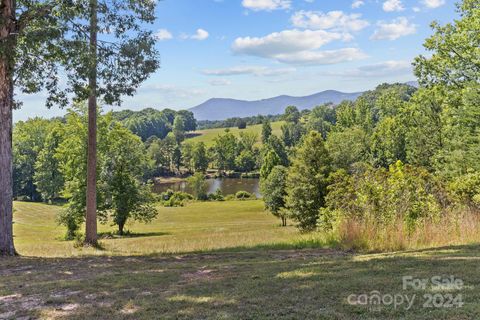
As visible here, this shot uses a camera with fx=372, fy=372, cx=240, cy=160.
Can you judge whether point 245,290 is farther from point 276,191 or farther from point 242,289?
point 276,191

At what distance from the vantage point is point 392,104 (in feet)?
252

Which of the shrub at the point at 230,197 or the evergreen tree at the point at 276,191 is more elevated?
the evergreen tree at the point at 276,191

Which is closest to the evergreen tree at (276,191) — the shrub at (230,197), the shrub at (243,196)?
the shrub at (243,196)

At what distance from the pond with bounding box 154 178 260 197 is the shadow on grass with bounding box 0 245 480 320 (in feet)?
230

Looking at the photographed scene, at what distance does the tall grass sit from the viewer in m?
8.33

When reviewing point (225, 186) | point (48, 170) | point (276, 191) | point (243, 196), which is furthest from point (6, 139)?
point (225, 186)

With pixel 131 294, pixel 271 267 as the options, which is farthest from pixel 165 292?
pixel 271 267

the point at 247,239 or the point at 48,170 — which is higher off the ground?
the point at 48,170

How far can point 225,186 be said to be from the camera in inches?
3607

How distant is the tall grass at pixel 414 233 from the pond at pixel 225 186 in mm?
67158

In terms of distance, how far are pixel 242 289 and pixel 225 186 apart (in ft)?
285

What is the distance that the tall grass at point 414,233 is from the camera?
8.33 m

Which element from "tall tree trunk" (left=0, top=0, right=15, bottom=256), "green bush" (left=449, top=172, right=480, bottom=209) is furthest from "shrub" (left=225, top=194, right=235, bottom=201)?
"tall tree trunk" (left=0, top=0, right=15, bottom=256)

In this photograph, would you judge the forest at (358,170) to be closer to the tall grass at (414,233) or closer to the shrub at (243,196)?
the tall grass at (414,233)
